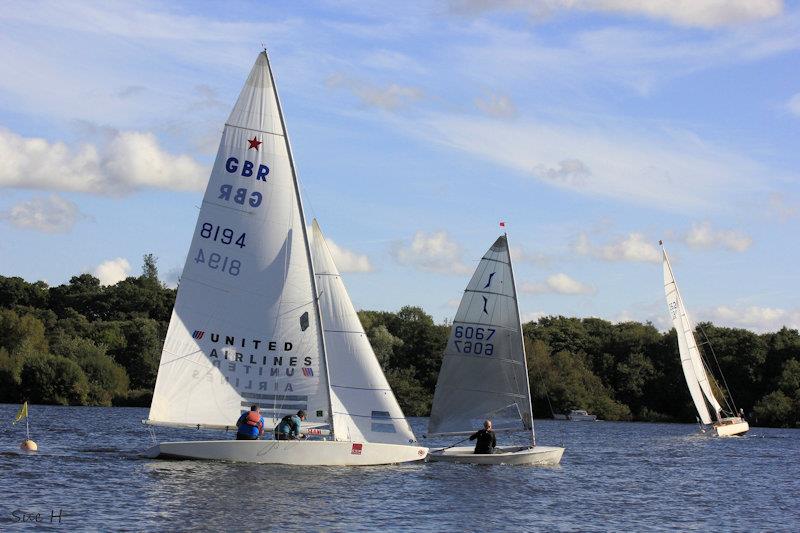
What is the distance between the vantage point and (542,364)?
10431 cm

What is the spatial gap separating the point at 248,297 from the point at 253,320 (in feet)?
2.35

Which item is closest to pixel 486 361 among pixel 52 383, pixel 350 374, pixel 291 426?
pixel 350 374

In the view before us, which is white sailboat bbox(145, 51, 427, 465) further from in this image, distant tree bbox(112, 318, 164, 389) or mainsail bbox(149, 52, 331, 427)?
distant tree bbox(112, 318, 164, 389)

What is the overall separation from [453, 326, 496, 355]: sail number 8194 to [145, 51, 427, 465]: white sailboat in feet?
25.2

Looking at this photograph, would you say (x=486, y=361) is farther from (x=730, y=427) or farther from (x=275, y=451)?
(x=730, y=427)

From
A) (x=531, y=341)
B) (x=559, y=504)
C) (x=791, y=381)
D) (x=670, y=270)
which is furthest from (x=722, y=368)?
(x=559, y=504)

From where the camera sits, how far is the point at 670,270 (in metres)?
73.8

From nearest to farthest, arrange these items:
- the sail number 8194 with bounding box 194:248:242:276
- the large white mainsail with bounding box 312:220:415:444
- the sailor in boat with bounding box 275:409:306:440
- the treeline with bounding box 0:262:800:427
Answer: the sail number 8194 with bounding box 194:248:242:276
the sailor in boat with bounding box 275:409:306:440
the large white mainsail with bounding box 312:220:415:444
the treeline with bounding box 0:262:800:427

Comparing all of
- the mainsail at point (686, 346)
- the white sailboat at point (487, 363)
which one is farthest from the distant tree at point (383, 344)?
the white sailboat at point (487, 363)

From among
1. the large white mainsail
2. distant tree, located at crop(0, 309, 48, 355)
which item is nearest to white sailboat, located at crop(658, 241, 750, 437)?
the large white mainsail

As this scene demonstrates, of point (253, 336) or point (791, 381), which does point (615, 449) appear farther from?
point (791, 381)

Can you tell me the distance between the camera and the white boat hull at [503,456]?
39.5m

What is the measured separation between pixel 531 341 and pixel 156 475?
82.0m

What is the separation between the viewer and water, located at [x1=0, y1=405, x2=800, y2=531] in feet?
86.5
